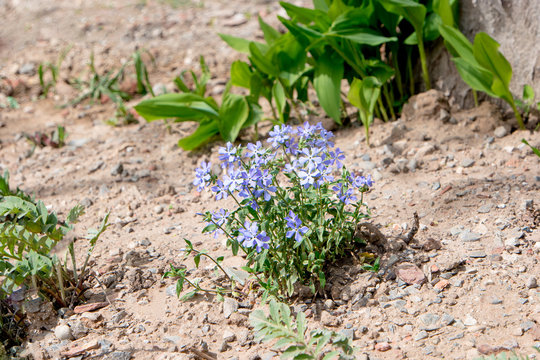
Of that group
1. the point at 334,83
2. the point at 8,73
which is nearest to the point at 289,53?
the point at 334,83

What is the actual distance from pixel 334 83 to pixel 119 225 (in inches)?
53.6

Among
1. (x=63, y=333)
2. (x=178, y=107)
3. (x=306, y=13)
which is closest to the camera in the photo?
(x=63, y=333)

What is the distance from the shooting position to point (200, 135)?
132 inches

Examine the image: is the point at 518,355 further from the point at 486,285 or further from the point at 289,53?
the point at 289,53

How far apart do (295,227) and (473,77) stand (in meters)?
1.58

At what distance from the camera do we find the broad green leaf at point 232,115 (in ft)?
10.7

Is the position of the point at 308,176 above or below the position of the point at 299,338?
above

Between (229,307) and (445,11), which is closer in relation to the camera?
(229,307)

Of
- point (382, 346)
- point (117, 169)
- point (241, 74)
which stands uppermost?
point (241, 74)

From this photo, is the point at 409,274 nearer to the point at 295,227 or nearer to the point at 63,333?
the point at 295,227

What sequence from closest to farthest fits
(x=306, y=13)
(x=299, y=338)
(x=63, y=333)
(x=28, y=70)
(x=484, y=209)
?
(x=299, y=338)
(x=63, y=333)
(x=484, y=209)
(x=306, y=13)
(x=28, y=70)

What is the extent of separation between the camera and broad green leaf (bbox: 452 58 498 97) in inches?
115

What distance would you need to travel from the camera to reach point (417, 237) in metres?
2.30

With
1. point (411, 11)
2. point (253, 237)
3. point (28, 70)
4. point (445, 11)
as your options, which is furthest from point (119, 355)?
point (28, 70)
